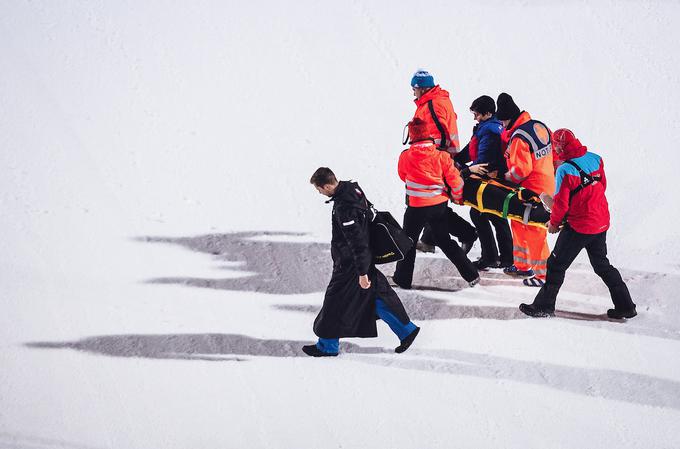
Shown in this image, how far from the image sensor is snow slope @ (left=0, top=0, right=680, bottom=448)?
523 centimetres

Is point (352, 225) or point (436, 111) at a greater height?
point (436, 111)

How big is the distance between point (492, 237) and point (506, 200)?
0.53 meters

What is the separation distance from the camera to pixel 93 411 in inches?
206

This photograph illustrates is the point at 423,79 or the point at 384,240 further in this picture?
the point at 423,79

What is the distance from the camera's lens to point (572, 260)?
602cm

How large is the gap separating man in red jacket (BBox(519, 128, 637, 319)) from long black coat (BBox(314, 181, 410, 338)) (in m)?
1.21

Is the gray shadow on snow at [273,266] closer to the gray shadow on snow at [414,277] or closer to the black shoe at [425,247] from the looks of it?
the gray shadow on snow at [414,277]

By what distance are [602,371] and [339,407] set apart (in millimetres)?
1796

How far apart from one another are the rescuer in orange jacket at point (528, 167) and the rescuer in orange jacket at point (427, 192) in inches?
17.3

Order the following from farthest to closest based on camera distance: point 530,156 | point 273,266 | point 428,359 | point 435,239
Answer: point 273,266 < point 435,239 < point 530,156 < point 428,359

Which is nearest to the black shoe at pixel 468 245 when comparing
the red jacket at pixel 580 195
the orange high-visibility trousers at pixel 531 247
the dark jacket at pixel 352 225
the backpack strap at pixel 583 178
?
the orange high-visibility trousers at pixel 531 247

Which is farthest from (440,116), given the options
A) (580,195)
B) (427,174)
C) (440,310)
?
(440,310)

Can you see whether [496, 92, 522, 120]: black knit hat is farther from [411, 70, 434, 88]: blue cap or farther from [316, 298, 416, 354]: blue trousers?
[316, 298, 416, 354]: blue trousers

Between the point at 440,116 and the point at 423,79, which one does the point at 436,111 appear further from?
the point at 423,79
